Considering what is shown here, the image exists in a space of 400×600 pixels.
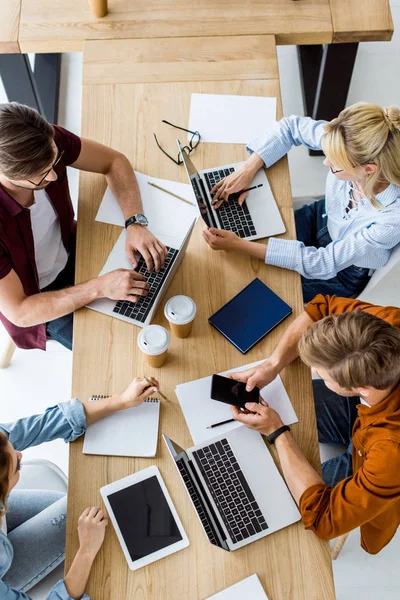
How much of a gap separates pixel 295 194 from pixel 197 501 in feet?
5.83

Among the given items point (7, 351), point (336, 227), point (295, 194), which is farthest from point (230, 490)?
point (295, 194)

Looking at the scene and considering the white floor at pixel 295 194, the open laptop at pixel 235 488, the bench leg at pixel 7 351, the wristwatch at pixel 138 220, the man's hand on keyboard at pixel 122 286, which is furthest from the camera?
the bench leg at pixel 7 351

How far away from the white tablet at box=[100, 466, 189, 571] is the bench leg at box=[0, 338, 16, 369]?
40.9 inches

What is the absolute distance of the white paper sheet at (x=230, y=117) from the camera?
1998 mm

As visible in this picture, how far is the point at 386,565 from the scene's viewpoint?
227 cm

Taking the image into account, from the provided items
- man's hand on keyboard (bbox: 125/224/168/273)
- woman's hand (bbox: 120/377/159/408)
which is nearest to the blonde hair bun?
man's hand on keyboard (bbox: 125/224/168/273)

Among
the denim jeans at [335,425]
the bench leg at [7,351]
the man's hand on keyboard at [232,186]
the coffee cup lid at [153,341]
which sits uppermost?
the man's hand on keyboard at [232,186]

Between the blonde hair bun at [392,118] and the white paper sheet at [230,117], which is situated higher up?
the blonde hair bun at [392,118]

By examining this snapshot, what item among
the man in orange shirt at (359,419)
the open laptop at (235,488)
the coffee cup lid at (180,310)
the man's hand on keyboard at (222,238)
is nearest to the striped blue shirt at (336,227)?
the man's hand on keyboard at (222,238)

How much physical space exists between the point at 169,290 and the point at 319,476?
663 millimetres

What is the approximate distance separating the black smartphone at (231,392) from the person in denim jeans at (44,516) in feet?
0.53

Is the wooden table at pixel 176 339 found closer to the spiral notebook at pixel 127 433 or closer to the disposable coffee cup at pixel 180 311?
the spiral notebook at pixel 127 433

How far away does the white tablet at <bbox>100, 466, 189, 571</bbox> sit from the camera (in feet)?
4.94

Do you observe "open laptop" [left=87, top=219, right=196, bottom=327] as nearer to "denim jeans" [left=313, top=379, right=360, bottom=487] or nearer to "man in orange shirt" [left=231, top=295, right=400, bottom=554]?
"man in orange shirt" [left=231, top=295, right=400, bottom=554]
